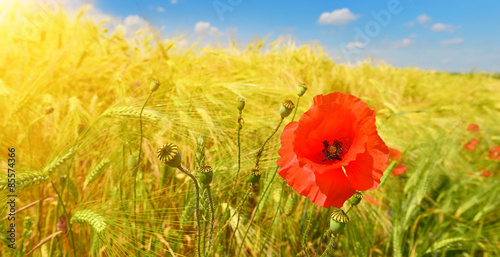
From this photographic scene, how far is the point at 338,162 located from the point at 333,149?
7 centimetres

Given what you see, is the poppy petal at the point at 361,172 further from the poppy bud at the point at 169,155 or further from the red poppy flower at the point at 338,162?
the poppy bud at the point at 169,155

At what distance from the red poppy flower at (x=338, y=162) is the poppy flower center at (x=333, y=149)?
0.03m

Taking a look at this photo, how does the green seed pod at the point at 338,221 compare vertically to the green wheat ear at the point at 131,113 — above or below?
below

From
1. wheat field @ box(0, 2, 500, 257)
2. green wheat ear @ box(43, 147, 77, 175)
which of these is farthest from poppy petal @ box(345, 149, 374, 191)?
green wheat ear @ box(43, 147, 77, 175)

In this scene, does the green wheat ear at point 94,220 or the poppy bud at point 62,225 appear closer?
the green wheat ear at point 94,220

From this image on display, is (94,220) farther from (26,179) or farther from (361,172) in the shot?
(361,172)

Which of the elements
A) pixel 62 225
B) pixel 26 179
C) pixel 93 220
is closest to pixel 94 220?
pixel 93 220

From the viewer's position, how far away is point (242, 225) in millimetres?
889

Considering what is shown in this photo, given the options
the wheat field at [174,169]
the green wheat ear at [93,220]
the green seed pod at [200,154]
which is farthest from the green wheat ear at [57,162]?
the green seed pod at [200,154]

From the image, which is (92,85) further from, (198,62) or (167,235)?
(167,235)

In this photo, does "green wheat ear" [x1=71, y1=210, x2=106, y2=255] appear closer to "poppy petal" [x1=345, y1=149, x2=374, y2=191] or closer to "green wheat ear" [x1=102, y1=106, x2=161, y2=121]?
"green wheat ear" [x1=102, y1=106, x2=161, y2=121]

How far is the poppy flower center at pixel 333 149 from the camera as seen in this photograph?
1.99ft

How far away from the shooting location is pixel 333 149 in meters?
0.60

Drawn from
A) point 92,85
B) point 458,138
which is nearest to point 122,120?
point 92,85
